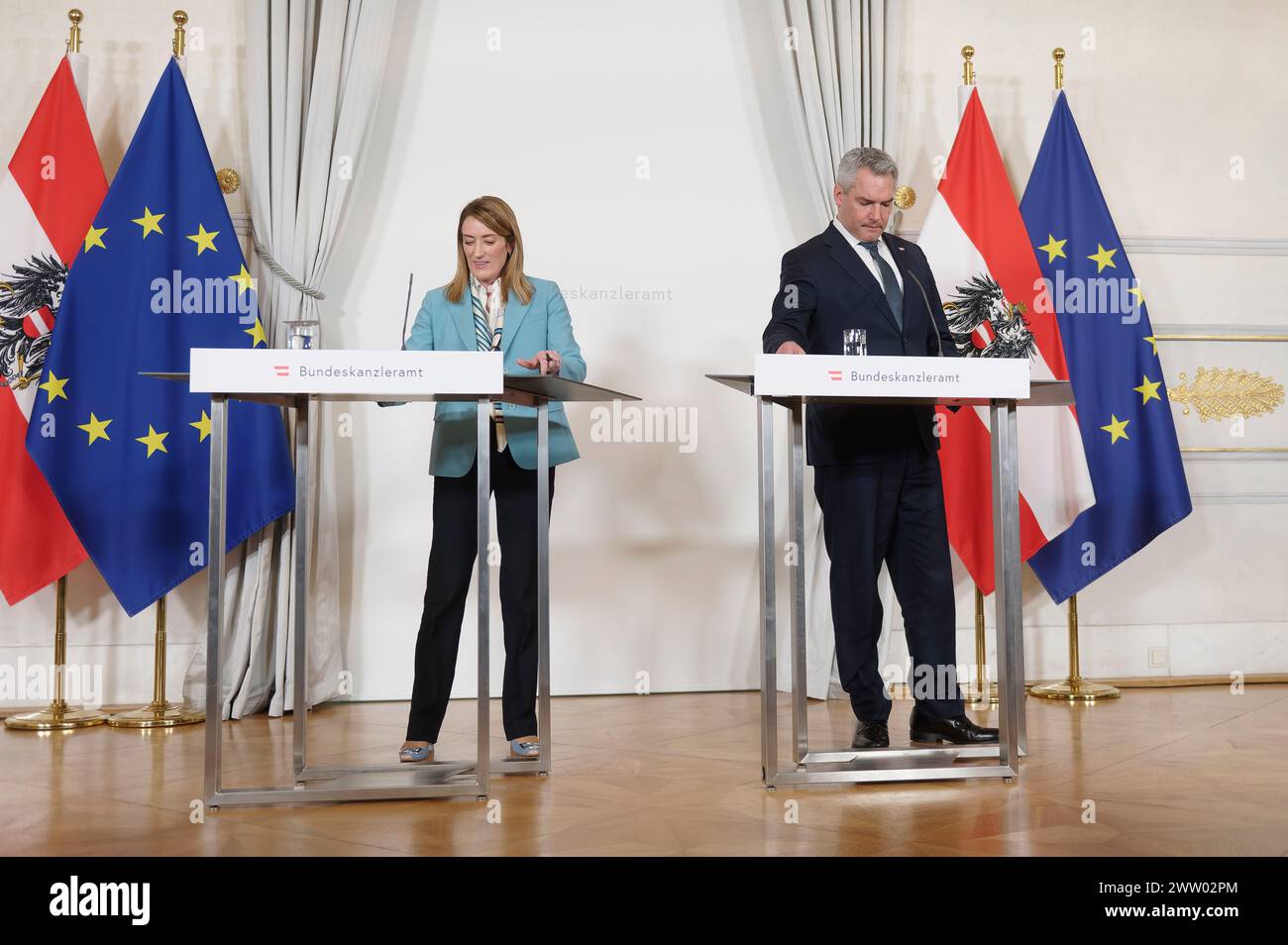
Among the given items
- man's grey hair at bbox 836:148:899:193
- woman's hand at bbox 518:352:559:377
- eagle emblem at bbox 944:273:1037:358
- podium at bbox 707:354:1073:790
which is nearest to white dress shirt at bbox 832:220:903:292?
man's grey hair at bbox 836:148:899:193

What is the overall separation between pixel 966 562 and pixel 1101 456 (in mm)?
682

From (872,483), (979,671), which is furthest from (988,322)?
(872,483)

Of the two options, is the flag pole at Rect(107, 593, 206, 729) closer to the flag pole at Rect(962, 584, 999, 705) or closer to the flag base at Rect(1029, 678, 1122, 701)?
Answer: the flag pole at Rect(962, 584, 999, 705)

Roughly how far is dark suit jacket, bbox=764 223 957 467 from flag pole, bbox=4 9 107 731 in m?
2.64

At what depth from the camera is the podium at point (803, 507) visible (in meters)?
2.43

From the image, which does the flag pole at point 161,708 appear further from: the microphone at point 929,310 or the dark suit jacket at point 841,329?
the microphone at point 929,310

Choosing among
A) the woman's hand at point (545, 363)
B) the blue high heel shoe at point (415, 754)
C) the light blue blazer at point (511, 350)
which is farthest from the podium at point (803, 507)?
the blue high heel shoe at point (415, 754)

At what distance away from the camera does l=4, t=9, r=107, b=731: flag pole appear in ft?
11.7

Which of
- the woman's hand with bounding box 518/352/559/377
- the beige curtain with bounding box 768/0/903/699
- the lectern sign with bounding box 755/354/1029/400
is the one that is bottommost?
the lectern sign with bounding box 755/354/1029/400

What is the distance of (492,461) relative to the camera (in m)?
2.86

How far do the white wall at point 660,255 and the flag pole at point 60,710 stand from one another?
202 millimetres

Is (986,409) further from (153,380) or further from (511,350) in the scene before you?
(153,380)

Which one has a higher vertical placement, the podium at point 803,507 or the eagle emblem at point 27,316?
the eagle emblem at point 27,316

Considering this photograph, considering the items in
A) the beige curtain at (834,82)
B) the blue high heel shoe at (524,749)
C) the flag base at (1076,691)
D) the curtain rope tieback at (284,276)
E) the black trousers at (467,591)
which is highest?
the beige curtain at (834,82)
